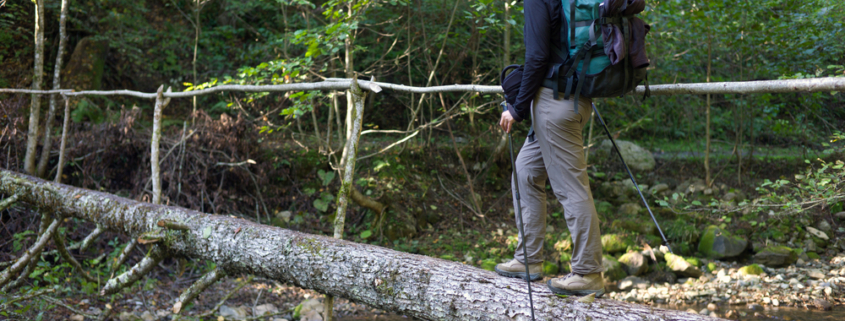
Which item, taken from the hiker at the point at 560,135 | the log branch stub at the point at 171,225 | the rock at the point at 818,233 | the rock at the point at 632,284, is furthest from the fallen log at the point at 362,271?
the rock at the point at 818,233

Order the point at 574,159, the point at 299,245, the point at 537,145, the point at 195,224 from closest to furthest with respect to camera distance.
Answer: the point at 574,159 < the point at 537,145 < the point at 299,245 < the point at 195,224

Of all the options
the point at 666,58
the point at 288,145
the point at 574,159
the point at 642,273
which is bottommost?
the point at 642,273

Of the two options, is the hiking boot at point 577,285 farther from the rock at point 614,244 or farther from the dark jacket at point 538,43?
the rock at point 614,244

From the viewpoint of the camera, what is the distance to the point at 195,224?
3348 millimetres

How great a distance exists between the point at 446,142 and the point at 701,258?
447 cm

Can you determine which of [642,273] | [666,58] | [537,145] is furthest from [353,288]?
[666,58]

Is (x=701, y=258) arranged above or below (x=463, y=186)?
below

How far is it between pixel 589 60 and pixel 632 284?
17.7 feet

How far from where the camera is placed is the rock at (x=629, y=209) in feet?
28.0

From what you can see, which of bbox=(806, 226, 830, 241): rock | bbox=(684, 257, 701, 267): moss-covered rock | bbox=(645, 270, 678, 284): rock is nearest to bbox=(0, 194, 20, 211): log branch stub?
bbox=(645, 270, 678, 284): rock

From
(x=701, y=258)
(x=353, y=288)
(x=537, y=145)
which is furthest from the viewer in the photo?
(x=701, y=258)

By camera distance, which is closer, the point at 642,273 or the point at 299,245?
the point at 299,245

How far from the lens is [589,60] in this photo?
6.88 ft

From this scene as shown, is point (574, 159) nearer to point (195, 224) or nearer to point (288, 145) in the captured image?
point (195, 224)
